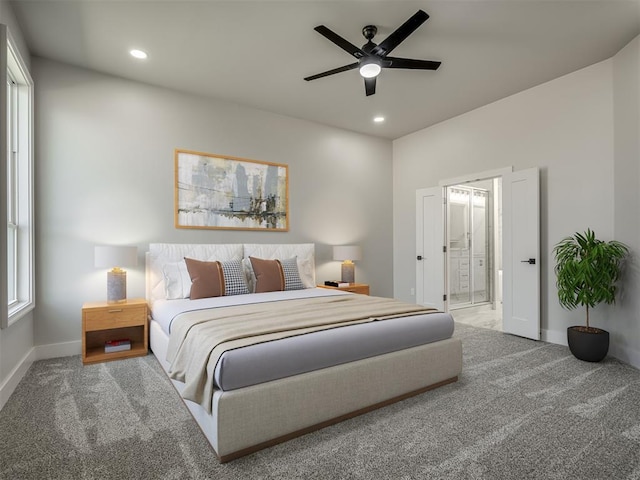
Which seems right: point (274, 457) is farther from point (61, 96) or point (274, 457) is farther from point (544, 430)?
point (61, 96)

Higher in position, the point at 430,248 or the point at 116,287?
the point at 430,248

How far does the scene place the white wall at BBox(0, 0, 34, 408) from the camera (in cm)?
247

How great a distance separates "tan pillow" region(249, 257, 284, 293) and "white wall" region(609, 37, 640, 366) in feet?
11.3

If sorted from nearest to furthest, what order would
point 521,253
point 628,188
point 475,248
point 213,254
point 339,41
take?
point 339,41
point 628,188
point 213,254
point 521,253
point 475,248

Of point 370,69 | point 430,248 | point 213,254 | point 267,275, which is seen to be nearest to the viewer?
point 370,69

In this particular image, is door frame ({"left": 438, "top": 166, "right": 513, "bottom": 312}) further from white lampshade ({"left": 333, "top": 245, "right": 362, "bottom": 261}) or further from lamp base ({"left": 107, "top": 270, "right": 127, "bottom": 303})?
lamp base ({"left": 107, "top": 270, "right": 127, "bottom": 303})

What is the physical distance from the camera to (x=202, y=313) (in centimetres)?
269

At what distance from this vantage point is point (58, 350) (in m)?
3.41

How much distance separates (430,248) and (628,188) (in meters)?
2.57

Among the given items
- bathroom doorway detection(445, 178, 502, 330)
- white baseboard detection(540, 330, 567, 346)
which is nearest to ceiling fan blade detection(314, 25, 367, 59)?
white baseboard detection(540, 330, 567, 346)

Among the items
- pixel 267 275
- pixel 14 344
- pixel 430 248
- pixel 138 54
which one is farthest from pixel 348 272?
pixel 14 344

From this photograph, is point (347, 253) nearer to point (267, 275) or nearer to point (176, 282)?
point (267, 275)

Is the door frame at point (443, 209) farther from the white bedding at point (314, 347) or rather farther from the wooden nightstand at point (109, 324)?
the wooden nightstand at point (109, 324)

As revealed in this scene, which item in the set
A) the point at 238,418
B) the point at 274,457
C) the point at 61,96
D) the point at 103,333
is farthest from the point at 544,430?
the point at 61,96
